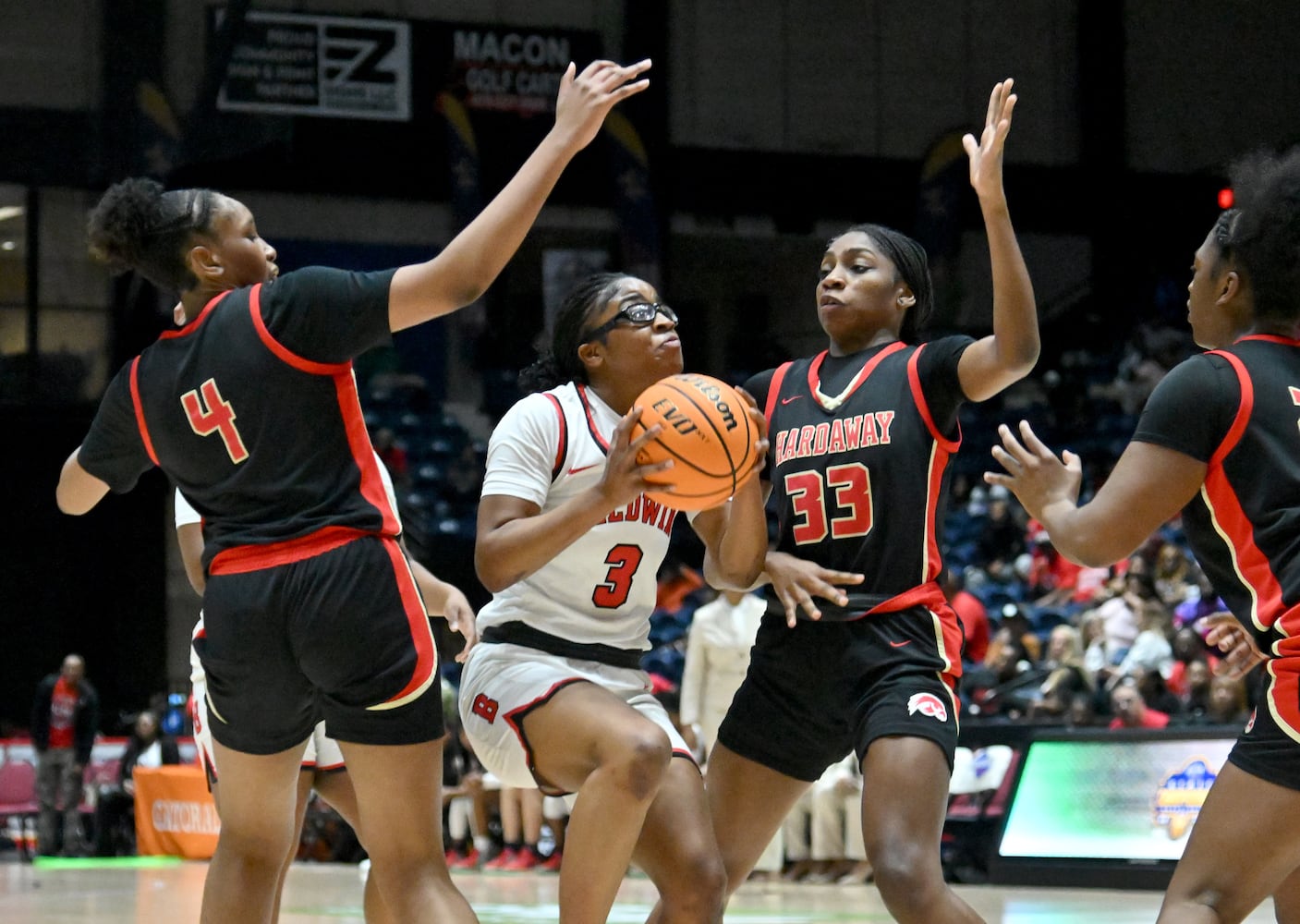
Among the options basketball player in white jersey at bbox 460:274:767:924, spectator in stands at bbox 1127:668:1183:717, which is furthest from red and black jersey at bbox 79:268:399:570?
spectator in stands at bbox 1127:668:1183:717

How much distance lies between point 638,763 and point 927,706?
0.76 m

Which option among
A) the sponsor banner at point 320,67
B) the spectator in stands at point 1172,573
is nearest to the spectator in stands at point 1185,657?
the spectator in stands at point 1172,573

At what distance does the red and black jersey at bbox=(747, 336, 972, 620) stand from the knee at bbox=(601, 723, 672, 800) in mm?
652

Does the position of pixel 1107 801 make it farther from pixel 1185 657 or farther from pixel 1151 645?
pixel 1151 645

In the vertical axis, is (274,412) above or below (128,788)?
above

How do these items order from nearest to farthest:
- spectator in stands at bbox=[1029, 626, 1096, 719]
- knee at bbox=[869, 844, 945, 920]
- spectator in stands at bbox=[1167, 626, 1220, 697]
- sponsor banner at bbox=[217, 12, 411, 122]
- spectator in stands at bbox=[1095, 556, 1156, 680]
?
knee at bbox=[869, 844, 945, 920], spectator in stands at bbox=[1029, 626, 1096, 719], spectator in stands at bbox=[1167, 626, 1220, 697], spectator in stands at bbox=[1095, 556, 1156, 680], sponsor banner at bbox=[217, 12, 411, 122]

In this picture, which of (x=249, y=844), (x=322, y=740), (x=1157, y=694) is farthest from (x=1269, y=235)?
(x=1157, y=694)

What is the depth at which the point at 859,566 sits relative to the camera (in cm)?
455

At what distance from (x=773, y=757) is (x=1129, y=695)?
6.78m

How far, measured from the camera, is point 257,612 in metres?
3.92

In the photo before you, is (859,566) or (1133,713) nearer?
(859,566)

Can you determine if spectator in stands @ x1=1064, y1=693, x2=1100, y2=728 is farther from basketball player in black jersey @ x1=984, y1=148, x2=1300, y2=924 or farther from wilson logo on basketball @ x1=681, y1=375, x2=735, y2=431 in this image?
basketball player in black jersey @ x1=984, y1=148, x2=1300, y2=924

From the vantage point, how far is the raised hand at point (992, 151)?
415cm

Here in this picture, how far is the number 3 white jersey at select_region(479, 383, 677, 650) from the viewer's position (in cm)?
450
